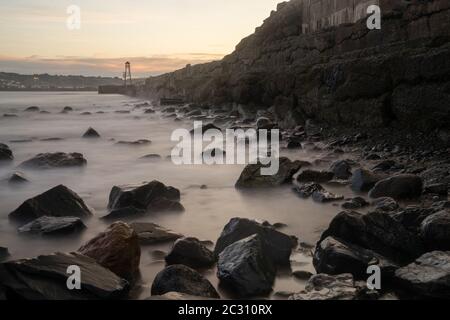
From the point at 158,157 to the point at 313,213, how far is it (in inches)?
181

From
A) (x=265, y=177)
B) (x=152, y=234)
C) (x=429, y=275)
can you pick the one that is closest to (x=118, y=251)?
(x=152, y=234)

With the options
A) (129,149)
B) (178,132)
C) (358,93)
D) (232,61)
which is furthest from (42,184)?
(232,61)

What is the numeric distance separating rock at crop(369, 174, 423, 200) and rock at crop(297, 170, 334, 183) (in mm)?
897

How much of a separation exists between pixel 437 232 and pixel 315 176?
2.59 meters

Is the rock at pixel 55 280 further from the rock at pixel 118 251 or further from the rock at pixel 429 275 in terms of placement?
the rock at pixel 429 275

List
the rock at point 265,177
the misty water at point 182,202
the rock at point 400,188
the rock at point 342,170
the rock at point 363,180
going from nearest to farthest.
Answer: the misty water at point 182,202, the rock at point 400,188, the rock at point 363,180, the rock at point 265,177, the rock at point 342,170

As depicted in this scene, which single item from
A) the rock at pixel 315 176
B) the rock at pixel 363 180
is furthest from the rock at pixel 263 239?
the rock at pixel 315 176

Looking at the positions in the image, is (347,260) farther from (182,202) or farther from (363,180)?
(182,202)

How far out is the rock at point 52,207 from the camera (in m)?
4.24

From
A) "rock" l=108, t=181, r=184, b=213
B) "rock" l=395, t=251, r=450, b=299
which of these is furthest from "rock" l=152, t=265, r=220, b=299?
"rock" l=108, t=181, r=184, b=213

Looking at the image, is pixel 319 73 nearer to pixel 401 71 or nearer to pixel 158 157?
pixel 401 71

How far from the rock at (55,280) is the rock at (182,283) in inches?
8.9

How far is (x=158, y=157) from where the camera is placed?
8.28m

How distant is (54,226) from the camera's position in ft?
12.5
